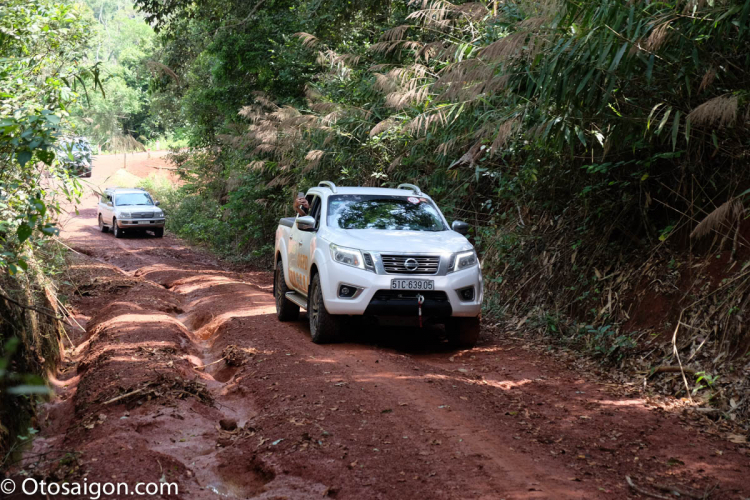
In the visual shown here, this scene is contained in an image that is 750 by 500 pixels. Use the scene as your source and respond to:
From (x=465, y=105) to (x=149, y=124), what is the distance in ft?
191

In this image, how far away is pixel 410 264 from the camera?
805cm

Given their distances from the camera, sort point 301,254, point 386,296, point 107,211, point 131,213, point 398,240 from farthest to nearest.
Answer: point 107,211
point 131,213
point 301,254
point 398,240
point 386,296

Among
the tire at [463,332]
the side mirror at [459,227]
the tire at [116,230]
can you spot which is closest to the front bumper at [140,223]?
the tire at [116,230]

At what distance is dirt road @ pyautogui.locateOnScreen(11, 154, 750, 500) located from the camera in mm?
4312

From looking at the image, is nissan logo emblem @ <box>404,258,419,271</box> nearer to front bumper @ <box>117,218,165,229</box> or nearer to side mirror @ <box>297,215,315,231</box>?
side mirror @ <box>297,215,315,231</box>

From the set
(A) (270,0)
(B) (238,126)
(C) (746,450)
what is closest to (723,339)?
(C) (746,450)

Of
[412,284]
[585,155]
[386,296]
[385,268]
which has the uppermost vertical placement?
[585,155]

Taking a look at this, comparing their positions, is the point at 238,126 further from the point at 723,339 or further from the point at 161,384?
the point at 723,339

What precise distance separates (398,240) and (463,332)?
1.44 m

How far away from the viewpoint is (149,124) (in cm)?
6312

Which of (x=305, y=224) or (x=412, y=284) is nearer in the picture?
(x=412, y=284)

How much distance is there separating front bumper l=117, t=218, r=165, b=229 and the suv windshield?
19561 millimetres

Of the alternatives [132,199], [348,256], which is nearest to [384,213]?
[348,256]

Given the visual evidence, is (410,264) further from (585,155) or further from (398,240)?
(585,155)
